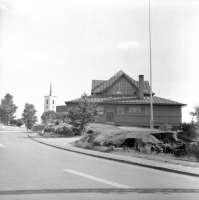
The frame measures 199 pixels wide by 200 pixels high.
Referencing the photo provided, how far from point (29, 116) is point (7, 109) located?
29.0 feet

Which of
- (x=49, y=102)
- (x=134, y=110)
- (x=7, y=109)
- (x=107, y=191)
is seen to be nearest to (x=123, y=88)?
(x=134, y=110)

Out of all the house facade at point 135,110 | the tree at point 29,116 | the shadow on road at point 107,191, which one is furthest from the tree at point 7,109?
the shadow on road at point 107,191

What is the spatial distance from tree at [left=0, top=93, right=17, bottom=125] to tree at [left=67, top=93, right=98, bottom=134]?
64.7m

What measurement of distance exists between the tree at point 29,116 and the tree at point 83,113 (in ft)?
222

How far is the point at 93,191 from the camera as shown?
6934mm

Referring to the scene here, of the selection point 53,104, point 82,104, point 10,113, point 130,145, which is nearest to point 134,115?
point 82,104

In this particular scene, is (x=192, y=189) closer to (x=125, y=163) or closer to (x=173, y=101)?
(x=125, y=163)

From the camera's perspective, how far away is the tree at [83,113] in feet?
110

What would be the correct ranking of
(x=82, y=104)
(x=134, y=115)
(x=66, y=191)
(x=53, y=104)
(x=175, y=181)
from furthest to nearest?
1. (x=53, y=104)
2. (x=134, y=115)
3. (x=82, y=104)
4. (x=175, y=181)
5. (x=66, y=191)

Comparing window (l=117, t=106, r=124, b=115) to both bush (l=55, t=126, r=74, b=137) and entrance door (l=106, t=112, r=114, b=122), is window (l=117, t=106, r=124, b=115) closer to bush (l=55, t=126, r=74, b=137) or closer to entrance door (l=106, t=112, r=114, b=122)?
entrance door (l=106, t=112, r=114, b=122)

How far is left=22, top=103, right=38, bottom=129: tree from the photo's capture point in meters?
98.2

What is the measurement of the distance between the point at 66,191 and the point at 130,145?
529 inches

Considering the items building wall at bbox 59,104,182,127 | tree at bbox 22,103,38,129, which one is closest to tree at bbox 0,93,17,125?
tree at bbox 22,103,38,129

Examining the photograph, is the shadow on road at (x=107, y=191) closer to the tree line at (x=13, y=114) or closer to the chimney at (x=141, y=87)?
the chimney at (x=141, y=87)
